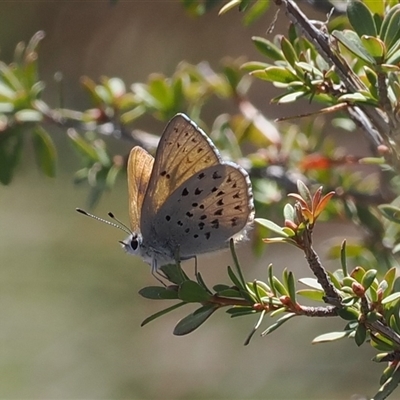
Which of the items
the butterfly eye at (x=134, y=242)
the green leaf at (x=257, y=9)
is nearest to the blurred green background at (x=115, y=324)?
the butterfly eye at (x=134, y=242)

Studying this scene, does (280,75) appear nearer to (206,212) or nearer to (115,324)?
(206,212)

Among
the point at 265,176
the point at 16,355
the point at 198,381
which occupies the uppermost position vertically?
the point at 265,176

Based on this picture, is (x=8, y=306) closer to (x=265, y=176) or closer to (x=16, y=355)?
(x=16, y=355)

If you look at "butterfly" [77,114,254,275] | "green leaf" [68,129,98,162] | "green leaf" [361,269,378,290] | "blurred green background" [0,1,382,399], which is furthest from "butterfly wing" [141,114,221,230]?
"blurred green background" [0,1,382,399]

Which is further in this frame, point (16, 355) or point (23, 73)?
point (16, 355)

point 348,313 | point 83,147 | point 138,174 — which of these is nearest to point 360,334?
point 348,313

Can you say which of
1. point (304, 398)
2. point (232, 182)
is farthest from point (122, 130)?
point (304, 398)
